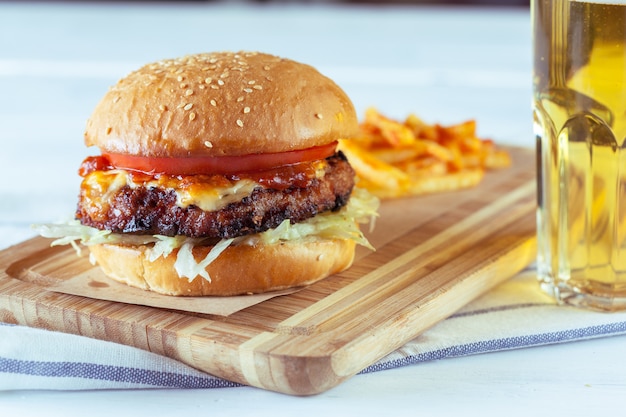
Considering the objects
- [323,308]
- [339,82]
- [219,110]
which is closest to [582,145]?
[323,308]

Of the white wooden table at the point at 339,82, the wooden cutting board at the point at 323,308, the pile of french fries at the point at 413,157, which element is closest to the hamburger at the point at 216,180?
the wooden cutting board at the point at 323,308

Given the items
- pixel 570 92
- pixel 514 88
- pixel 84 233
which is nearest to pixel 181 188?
pixel 84 233

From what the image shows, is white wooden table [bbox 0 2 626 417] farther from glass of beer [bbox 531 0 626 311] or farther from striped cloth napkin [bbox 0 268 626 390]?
glass of beer [bbox 531 0 626 311]

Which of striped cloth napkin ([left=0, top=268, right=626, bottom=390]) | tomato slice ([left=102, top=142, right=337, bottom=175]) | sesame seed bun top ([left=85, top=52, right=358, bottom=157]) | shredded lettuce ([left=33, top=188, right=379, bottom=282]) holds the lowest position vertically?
striped cloth napkin ([left=0, top=268, right=626, bottom=390])

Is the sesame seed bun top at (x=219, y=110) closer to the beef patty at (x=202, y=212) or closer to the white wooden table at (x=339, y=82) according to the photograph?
the beef patty at (x=202, y=212)

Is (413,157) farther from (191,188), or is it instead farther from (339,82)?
(339,82)

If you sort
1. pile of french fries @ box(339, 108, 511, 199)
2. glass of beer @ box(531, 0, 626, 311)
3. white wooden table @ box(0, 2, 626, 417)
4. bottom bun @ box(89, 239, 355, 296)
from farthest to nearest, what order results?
pile of french fries @ box(339, 108, 511, 199) < bottom bun @ box(89, 239, 355, 296) < glass of beer @ box(531, 0, 626, 311) < white wooden table @ box(0, 2, 626, 417)

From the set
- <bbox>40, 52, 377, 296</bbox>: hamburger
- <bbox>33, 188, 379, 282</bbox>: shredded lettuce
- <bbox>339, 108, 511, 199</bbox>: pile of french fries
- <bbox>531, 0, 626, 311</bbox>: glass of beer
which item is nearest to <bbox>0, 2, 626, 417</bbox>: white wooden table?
<bbox>531, 0, 626, 311</bbox>: glass of beer
